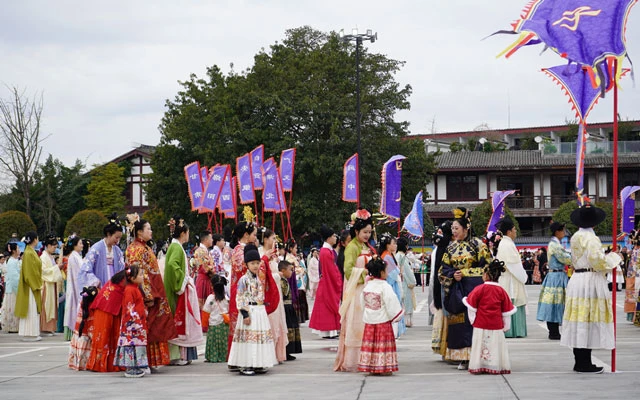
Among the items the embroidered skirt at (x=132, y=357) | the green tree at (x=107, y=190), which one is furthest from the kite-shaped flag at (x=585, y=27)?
the green tree at (x=107, y=190)

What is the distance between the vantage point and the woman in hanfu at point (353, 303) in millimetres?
10812

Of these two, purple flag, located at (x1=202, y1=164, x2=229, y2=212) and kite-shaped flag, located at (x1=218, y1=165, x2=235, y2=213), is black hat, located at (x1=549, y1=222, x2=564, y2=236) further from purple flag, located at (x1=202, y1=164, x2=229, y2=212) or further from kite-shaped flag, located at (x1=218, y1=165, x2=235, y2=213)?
kite-shaped flag, located at (x1=218, y1=165, x2=235, y2=213)

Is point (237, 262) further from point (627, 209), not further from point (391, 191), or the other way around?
point (627, 209)

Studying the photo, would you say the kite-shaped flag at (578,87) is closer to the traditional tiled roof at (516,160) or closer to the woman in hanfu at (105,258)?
the woman in hanfu at (105,258)

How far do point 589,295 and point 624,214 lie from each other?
1914 centimetres

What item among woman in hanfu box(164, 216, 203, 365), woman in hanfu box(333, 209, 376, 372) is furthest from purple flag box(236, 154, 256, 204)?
woman in hanfu box(333, 209, 376, 372)

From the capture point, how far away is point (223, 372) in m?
11.1

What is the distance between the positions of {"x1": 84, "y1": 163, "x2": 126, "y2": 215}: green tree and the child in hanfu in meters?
50.7

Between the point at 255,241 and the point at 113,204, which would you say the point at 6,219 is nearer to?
the point at 113,204

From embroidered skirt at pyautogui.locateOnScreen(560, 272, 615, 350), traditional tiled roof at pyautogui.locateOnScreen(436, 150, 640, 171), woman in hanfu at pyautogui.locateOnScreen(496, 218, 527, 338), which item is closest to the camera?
embroidered skirt at pyautogui.locateOnScreen(560, 272, 615, 350)

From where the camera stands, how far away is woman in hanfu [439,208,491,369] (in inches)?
428

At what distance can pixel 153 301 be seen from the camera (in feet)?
37.2

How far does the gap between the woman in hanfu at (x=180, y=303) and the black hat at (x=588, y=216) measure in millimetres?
5255

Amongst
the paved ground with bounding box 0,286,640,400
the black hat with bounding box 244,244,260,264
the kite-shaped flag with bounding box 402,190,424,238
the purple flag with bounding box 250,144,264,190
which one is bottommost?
the paved ground with bounding box 0,286,640,400
